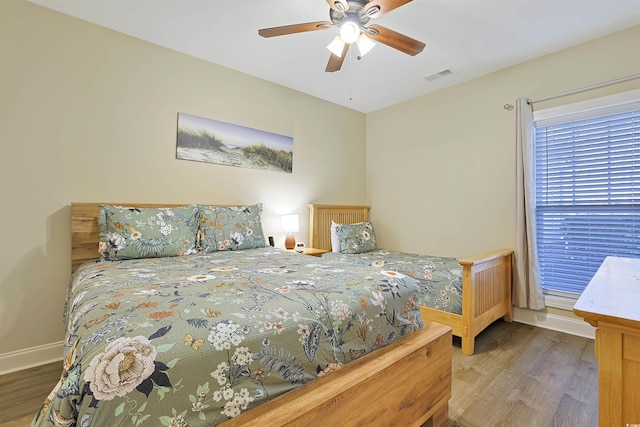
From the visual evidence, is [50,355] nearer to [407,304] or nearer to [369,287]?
[369,287]

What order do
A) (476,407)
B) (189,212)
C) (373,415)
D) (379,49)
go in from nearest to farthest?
1. (373,415)
2. (476,407)
3. (189,212)
4. (379,49)

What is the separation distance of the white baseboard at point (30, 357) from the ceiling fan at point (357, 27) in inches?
110

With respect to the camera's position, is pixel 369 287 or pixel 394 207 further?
pixel 394 207

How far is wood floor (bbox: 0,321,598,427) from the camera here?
1.57 meters

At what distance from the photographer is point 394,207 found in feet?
13.4

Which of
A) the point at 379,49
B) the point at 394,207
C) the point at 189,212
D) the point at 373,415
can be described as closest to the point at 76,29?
the point at 189,212

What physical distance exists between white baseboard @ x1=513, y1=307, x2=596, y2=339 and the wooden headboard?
2181 millimetres

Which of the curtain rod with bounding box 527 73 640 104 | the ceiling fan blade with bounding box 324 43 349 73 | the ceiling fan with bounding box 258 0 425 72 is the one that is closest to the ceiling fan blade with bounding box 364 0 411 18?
the ceiling fan with bounding box 258 0 425 72

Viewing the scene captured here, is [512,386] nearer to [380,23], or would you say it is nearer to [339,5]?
[339,5]

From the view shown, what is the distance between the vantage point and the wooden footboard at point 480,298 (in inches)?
89.1

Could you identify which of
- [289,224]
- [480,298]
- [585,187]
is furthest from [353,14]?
[585,187]

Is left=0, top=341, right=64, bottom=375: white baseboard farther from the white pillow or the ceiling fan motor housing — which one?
the ceiling fan motor housing

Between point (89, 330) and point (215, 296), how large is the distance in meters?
0.40

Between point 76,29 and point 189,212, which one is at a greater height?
point 76,29
